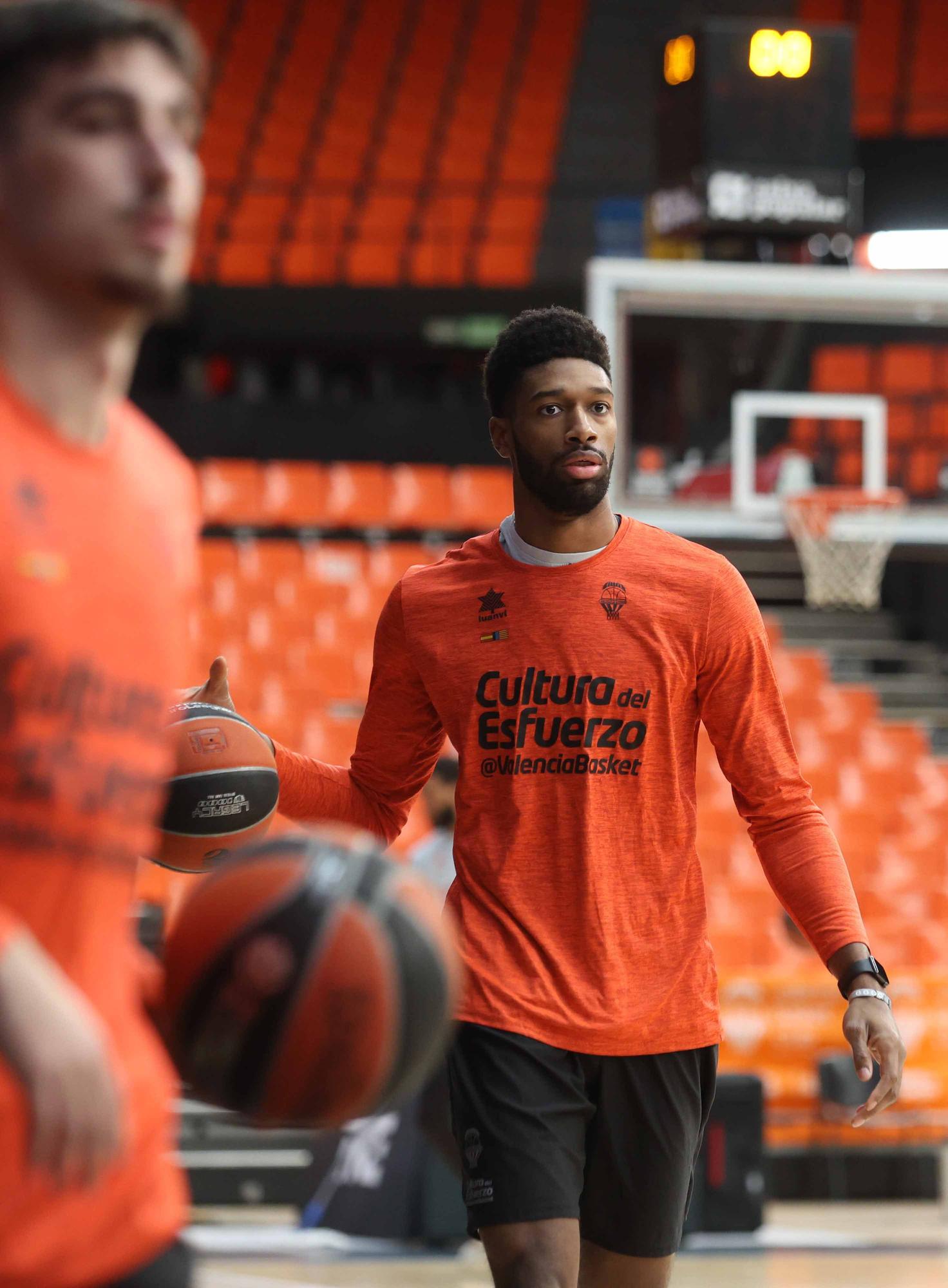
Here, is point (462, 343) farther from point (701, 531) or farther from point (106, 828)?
point (106, 828)

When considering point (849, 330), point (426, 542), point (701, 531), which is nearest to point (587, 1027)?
point (701, 531)

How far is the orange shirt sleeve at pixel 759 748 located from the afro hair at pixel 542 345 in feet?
1.65

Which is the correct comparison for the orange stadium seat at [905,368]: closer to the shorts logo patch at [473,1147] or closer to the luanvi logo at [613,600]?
the luanvi logo at [613,600]

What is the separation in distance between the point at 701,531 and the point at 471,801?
21.8ft

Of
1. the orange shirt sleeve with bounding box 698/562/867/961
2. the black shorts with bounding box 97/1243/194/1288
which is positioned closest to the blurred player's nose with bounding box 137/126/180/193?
the black shorts with bounding box 97/1243/194/1288

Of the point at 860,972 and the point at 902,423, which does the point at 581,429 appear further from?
the point at 902,423

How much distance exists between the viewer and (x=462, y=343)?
19.9 meters

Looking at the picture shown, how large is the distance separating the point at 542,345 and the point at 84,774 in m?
2.02

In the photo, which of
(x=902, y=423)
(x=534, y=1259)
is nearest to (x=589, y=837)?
(x=534, y=1259)

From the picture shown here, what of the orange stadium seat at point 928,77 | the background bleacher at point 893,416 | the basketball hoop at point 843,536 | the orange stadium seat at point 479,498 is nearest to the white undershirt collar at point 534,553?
the basketball hoop at point 843,536

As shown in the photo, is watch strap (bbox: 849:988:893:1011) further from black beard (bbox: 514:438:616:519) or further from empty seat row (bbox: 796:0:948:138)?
empty seat row (bbox: 796:0:948:138)

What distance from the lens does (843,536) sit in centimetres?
1031

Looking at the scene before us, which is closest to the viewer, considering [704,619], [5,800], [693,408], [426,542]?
[5,800]

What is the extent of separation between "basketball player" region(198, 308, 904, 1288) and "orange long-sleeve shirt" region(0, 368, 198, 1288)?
4.81ft
